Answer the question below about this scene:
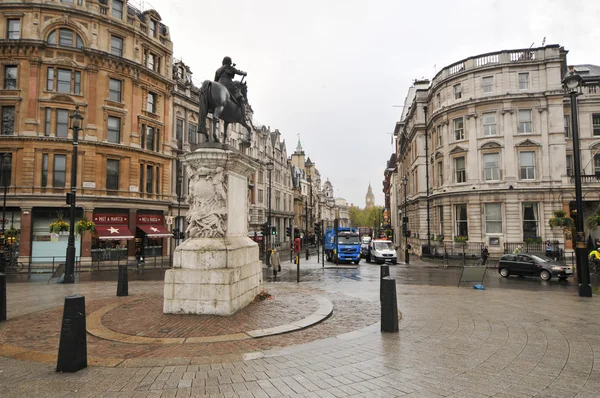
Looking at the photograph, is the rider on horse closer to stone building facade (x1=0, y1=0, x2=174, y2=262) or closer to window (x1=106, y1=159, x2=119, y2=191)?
stone building facade (x1=0, y1=0, x2=174, y2=262)

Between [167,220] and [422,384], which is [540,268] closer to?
[422,384]

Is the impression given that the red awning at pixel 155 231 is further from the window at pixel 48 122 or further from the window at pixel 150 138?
the window at pixel 48 122

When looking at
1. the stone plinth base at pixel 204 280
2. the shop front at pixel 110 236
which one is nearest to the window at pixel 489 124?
the stone plinth base at pixel 204 280

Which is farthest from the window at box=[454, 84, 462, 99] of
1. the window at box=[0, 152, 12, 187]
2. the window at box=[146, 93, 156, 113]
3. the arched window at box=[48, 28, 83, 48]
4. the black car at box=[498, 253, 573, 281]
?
the window at box=[0, 152, 12, 187]

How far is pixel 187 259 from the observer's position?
330 inches

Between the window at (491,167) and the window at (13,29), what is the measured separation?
4049 cm

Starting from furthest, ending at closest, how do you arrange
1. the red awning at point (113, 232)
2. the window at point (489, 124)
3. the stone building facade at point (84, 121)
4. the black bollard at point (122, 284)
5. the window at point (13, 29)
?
the window at point (489, 124) < the red awning at point (113, 232) < the window at point (13, 29) < the stone building facade at point (84, 121) < the black bollard at point (122, 284)

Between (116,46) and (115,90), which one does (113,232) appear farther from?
(116,46)

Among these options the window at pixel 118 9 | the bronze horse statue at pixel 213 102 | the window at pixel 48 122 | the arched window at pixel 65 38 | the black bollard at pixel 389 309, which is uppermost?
the window at pixel 118 9

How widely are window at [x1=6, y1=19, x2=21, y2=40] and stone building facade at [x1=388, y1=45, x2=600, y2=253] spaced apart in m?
37.1

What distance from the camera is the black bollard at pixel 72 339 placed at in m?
5.18

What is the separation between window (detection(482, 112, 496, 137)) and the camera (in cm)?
3144

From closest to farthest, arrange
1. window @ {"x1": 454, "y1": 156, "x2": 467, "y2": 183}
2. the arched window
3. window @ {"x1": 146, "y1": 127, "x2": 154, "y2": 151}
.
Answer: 1. the arched window
2. window @ {"x1": 454, "y1": 156, "x2": 467, "y2": 183}
3. window @ {"x1": 146, "y1": 127, "x2": 154, "y2": 151}

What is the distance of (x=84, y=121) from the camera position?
28766 mm
